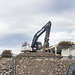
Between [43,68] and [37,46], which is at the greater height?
[37,46]

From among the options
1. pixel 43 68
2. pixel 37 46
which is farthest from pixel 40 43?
pixel 43 68

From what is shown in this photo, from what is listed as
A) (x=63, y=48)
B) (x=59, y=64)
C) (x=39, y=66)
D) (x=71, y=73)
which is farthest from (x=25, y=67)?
(x=63, y=48)

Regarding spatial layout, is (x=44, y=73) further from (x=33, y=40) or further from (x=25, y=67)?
(x=33, y=40)

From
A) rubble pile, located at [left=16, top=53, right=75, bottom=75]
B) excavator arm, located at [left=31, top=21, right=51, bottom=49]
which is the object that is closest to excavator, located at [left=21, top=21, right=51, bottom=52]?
excavator arm, located at [left=31, top=21, right=51, bottom=49]

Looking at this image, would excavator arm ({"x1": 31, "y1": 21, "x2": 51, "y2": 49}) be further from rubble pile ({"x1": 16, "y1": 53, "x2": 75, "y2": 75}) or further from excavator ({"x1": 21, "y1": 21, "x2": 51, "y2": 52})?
rubble pile ({"x1": 16, "y1": 53, "x2": 75, "y2": 75})

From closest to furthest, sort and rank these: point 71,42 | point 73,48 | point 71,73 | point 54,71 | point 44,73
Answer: point 71,73 → point 44,73 → point 54,71 → point 73,48 → point 71,42

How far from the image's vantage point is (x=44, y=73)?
664 inches

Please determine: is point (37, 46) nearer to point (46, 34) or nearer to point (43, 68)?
point (46, 34)

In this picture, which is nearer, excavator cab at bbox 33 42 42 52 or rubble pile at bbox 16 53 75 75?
rubble pile at bbox 16 53 75 75

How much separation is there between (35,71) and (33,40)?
65.5ft

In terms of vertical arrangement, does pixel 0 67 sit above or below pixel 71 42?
below

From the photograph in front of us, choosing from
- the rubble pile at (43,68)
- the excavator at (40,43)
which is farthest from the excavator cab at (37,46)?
the rubble pile at (43,68)

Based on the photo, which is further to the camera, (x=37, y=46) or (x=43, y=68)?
(x=37, y=46)

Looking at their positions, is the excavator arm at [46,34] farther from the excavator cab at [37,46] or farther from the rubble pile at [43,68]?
the rubble pile at [43,68]
